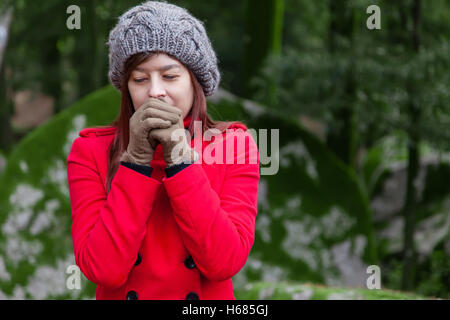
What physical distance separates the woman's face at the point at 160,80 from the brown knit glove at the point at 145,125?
114 mm

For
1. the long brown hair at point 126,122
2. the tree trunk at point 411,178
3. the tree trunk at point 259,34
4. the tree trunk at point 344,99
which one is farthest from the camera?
the tree trunk at point 259,34

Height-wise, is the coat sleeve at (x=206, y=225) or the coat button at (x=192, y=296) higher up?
the coat sleeve at (x=206, y=225)

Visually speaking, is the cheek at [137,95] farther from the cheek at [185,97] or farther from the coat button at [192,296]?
the coat button at [192,296]

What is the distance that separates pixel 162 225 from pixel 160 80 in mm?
491

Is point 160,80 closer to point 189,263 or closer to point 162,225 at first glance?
point 162,225

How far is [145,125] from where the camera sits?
1.74 metres

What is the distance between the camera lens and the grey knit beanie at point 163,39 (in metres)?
1.90

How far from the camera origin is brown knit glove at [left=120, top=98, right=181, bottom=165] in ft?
5.70

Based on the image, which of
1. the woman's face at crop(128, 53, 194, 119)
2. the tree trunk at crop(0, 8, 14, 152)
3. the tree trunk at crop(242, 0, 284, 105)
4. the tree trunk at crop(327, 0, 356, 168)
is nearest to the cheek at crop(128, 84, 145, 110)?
the woman's face at crop(128, 53, 194, 119)

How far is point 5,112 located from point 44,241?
6.48m

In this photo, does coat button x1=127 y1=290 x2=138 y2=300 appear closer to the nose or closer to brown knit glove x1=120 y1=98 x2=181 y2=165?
brown knit glove x1=120 y1=98 x2=181 y2=165

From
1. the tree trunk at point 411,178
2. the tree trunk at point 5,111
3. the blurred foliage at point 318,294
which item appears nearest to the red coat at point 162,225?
the blurred foliage at point 318,294

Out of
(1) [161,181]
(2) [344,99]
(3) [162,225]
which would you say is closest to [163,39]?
(1) [161,181]
